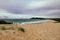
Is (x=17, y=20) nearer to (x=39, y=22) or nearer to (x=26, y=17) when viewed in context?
(x=26, y=17)

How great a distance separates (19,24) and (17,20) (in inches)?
8.8

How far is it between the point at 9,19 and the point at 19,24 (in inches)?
18.8

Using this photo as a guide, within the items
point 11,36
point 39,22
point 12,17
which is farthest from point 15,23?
point 39,22

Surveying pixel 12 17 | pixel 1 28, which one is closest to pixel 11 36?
pixel 1 28

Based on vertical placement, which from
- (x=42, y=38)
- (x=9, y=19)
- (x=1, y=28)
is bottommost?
(x=42, y=38)

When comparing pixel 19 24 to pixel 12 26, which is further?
pixel 19 24

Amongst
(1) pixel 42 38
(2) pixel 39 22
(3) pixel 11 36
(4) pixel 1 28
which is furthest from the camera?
(2) pixel 39 22

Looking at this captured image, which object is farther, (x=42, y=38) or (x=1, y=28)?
(x=1, y=28)

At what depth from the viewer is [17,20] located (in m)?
3.45

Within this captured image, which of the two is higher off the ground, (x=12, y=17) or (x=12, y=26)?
(x=12, y=17)

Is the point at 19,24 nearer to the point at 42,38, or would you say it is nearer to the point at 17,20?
the point at 17,20

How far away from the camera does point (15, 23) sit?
138 inches

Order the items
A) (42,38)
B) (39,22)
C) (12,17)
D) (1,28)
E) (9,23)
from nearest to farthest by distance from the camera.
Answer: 1. (42,38)
2. (1,28)
3. (12,17)
4. (9,23)
5. (39,22)

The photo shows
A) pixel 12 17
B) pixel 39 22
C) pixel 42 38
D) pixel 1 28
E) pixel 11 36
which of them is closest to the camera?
pixel 11 36
